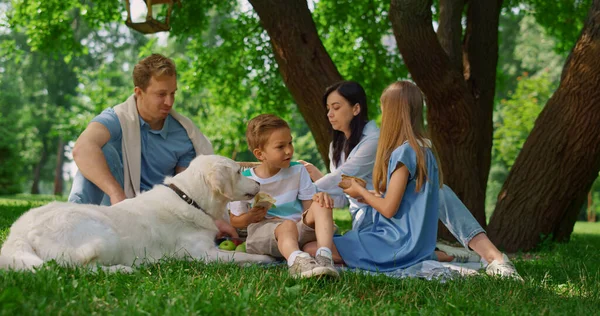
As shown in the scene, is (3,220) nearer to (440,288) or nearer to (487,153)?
(440,288)

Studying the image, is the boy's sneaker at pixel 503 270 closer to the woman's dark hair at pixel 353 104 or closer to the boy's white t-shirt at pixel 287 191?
the boy's white t-shirt at pixel 287 191

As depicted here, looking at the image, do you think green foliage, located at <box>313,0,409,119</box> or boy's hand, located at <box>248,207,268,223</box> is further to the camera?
green foliage, located at <box>313,0,409,119</box>

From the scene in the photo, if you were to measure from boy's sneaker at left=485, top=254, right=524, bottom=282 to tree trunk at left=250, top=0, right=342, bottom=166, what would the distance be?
12.5ft

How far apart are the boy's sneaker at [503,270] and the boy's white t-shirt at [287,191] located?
62.3 inches

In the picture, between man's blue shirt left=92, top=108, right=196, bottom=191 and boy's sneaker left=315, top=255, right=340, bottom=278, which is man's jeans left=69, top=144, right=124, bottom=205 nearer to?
man's blue shirt left=92, top=108, right=196, bottom=191

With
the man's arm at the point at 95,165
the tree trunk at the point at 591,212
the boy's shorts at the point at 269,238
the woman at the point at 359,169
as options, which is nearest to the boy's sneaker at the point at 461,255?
the woman at the point at 359,169

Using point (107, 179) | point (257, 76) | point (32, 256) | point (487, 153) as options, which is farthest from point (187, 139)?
point (257, 76)

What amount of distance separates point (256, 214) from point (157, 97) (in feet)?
4.87

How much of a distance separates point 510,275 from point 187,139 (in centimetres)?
328

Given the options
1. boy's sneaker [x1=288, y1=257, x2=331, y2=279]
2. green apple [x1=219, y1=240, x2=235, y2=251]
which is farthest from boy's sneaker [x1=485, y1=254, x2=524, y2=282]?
green apple [x1=219, y1=240, x2=235, y2=251]

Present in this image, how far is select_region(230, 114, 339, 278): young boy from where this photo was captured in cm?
483

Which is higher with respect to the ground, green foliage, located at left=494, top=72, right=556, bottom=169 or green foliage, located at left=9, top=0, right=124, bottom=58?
green foliage, located at left=9, top=0, right=124, bottom=58

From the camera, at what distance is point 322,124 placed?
862cm

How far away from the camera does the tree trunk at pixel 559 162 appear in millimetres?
7316
